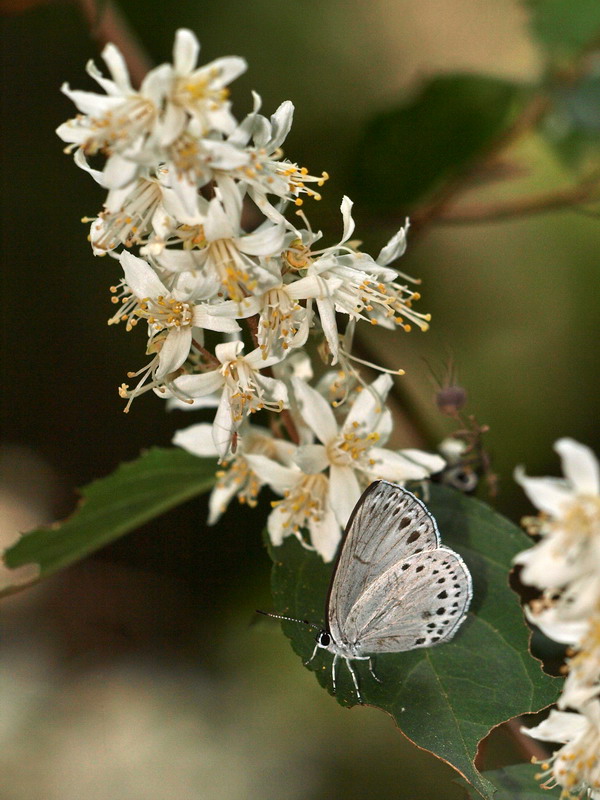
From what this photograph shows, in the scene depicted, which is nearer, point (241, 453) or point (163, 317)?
point (163, 317)

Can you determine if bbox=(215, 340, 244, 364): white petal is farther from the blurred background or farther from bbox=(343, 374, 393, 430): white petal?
the blurred background

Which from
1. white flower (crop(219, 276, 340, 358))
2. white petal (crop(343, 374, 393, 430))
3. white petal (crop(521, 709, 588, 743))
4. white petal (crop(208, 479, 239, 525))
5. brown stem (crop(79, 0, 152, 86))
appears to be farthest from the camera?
brown stem (crop(79, 0, 152, 86))

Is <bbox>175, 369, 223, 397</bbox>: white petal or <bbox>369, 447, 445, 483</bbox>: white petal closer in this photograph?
Result: <bbox>175, 369, 223, 397</bbox>: white petal

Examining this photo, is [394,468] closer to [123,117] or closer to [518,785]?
[518,785]

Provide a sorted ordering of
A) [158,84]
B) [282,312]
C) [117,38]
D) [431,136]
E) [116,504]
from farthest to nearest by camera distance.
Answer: [431,136], [117,38], [116,504], [282,312], [158,84]

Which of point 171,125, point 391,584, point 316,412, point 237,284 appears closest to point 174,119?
point 171,125

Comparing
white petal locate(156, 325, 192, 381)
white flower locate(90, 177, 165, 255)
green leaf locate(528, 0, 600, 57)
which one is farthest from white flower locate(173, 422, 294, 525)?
green leaf locate(528, 0, 600, 57)

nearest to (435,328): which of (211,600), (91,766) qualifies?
(211,600)
